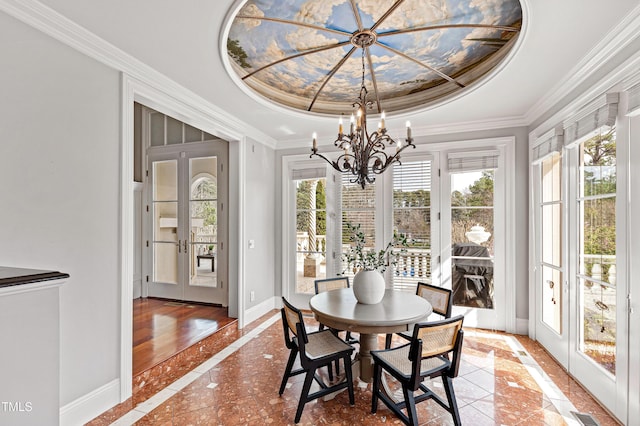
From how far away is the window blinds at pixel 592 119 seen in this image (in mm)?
2193

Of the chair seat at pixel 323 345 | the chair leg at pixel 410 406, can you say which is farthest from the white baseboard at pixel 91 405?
the chair leg at pixel 410 406

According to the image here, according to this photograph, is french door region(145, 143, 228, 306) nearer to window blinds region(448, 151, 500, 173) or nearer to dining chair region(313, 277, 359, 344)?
dining chair region(313, 277, 359, 344)

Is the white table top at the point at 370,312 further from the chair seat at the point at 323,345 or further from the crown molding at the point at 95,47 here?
the crown molding at the point at 95,47

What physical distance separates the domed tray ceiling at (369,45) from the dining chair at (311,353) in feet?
6.83

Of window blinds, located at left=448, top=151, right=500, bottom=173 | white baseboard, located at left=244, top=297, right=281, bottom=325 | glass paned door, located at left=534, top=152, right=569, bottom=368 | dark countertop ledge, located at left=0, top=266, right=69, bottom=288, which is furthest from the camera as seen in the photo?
white baseboard, located at left=244, top=297, right=281, bottom=325


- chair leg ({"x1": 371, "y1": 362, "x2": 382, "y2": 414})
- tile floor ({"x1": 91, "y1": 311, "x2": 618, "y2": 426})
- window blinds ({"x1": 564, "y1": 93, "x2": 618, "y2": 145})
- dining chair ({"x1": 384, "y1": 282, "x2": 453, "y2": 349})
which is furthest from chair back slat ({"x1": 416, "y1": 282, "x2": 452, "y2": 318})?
window blinds ({"x1": 564, "y1": 93, "x2": 618, "y2": 145})

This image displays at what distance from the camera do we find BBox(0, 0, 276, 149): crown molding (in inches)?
69.3

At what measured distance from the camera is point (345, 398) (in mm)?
2443

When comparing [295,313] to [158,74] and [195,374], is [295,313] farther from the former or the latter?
[158,74]

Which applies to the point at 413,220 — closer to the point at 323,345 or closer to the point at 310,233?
the point at 310,233

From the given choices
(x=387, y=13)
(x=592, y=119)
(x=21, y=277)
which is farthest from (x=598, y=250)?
(x=21, y=277)

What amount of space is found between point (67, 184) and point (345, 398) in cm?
248

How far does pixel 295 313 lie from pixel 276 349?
1.40 m

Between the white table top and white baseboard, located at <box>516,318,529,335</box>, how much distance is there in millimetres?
1834
